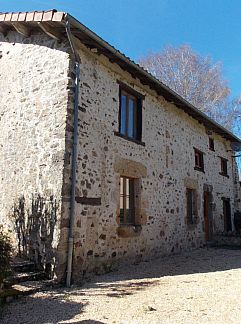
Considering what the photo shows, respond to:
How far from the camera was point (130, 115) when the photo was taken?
7.94m

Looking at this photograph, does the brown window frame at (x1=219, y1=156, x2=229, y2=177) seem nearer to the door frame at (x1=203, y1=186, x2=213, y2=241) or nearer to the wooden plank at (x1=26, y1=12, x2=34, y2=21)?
the door frame at (x1=203, y1=186, x2=213, y2=241)

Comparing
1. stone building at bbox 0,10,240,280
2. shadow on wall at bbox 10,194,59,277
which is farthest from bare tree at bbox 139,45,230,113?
shadow on wall at bbox 10,194,59,277

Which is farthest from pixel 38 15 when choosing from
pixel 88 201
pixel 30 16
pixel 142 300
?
pixel 142 300

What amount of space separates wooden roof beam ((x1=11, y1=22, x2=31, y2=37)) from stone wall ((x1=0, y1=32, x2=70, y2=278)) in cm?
14

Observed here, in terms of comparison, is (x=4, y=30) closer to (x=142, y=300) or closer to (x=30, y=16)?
(x=30, y=16)

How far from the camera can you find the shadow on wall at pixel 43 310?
360cm

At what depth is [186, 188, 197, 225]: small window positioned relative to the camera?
10.3 meters

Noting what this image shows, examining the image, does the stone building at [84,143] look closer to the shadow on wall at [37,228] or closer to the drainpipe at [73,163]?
the drainpipe at [73,163]

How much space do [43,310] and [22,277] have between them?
3.81 ft

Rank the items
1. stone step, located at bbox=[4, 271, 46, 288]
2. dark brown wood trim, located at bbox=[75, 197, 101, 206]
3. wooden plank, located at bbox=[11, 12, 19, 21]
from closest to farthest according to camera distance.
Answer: stone step, located at bbox=[4, 271, 46, 288] → dark brown wood trim, located at bbox=[75, 197, 101, 206] → wooden plank, located at bbox=[11, 12, 19, 21]

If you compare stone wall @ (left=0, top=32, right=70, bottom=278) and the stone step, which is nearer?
the stone step

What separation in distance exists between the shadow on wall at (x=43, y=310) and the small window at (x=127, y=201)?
3.00 m

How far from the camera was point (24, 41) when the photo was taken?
6.79 metres

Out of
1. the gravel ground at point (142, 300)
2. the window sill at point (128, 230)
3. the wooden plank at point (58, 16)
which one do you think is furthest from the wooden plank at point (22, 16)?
the gravel ground at point (142, 300)
